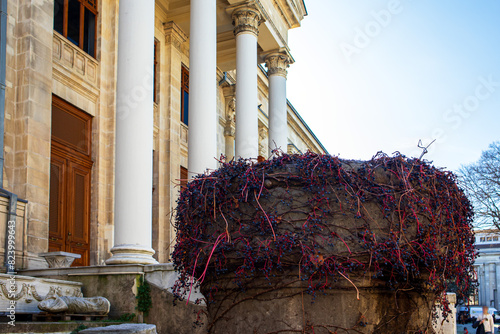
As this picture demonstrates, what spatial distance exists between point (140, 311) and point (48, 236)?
470 cm

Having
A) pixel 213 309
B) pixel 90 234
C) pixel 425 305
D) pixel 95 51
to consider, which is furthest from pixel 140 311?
pixel 95 51

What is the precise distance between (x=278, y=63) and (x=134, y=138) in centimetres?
1052

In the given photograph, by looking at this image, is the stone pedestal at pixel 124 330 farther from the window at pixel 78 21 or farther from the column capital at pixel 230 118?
the column capital at pixel 230 118

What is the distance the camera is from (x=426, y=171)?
3.20 meters

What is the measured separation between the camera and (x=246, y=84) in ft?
52.1

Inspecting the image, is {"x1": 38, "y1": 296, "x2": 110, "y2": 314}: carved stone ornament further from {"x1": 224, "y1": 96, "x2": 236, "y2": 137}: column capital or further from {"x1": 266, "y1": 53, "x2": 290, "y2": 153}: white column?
{"x1": 224, "y1": 96, "x2": 236, "y2": 137}: column capital

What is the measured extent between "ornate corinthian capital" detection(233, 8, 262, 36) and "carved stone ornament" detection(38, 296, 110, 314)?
→ 35.1 ft

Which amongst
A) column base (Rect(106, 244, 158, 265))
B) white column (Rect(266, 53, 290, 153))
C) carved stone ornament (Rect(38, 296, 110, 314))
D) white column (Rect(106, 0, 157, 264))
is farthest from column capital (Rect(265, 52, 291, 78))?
carved stone ornament (Rect(38, 296, 110, 314))

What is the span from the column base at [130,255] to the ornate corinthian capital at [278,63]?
11.4m

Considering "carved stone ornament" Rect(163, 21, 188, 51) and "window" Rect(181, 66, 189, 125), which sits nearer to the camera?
"carved stone ornament" Rect(163, 21, 188, 51)

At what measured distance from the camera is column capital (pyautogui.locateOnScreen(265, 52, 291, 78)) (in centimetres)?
1948

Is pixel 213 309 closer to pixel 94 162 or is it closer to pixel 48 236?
pixel 48 236

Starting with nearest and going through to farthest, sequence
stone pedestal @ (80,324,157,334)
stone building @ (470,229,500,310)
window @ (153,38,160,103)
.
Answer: stone pedestal @ (80,324,157,334)
window @ (153,38,160,103)
stone building @ (470,229,500,310)

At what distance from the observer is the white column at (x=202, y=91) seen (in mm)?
12523
